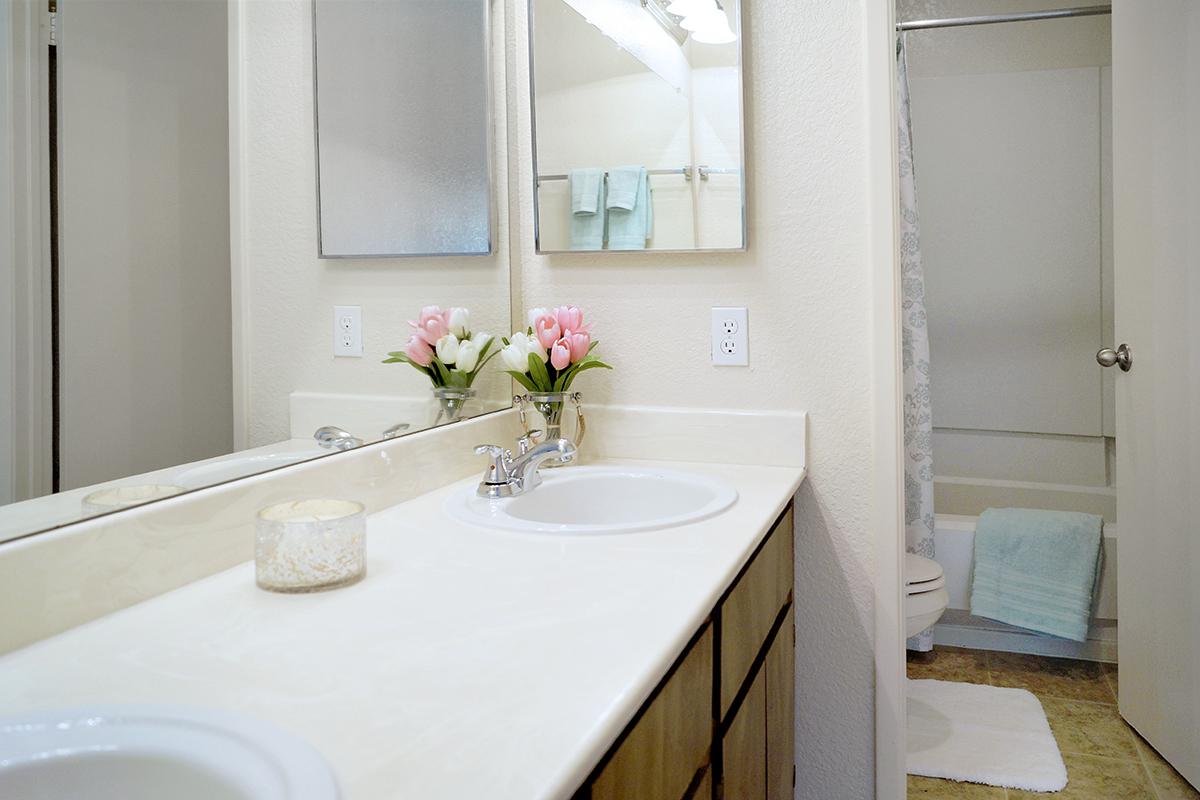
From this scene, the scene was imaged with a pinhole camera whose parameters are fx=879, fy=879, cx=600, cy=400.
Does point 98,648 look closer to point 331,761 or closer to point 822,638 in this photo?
point 331,761

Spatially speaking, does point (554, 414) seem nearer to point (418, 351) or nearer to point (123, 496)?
point (418, 351)

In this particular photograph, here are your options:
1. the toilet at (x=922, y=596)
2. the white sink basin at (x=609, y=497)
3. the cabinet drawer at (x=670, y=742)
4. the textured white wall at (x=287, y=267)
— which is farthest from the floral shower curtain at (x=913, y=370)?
the cabinet drawer at (x=670, y=742)

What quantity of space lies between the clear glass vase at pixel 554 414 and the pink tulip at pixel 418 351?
0.24 m

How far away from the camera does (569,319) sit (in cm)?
170

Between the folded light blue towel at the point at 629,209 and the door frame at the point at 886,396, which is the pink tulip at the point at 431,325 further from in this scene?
the door frame at the point at 886,396

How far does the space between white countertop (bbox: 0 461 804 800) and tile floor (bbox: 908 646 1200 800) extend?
146 centimetres

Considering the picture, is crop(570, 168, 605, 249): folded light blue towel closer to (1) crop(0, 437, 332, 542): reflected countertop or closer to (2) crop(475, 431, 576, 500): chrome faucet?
(2) crop(475, 431, 576, 500): chrome faucet

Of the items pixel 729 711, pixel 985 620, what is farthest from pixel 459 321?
pixel 985 620

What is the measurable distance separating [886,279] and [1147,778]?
4.70ft

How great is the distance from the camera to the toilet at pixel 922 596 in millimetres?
2361

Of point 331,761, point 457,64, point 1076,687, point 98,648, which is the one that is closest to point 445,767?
point 331,761

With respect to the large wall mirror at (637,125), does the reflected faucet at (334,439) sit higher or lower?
lower

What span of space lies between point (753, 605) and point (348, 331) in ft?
2.38

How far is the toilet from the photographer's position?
236 cm
